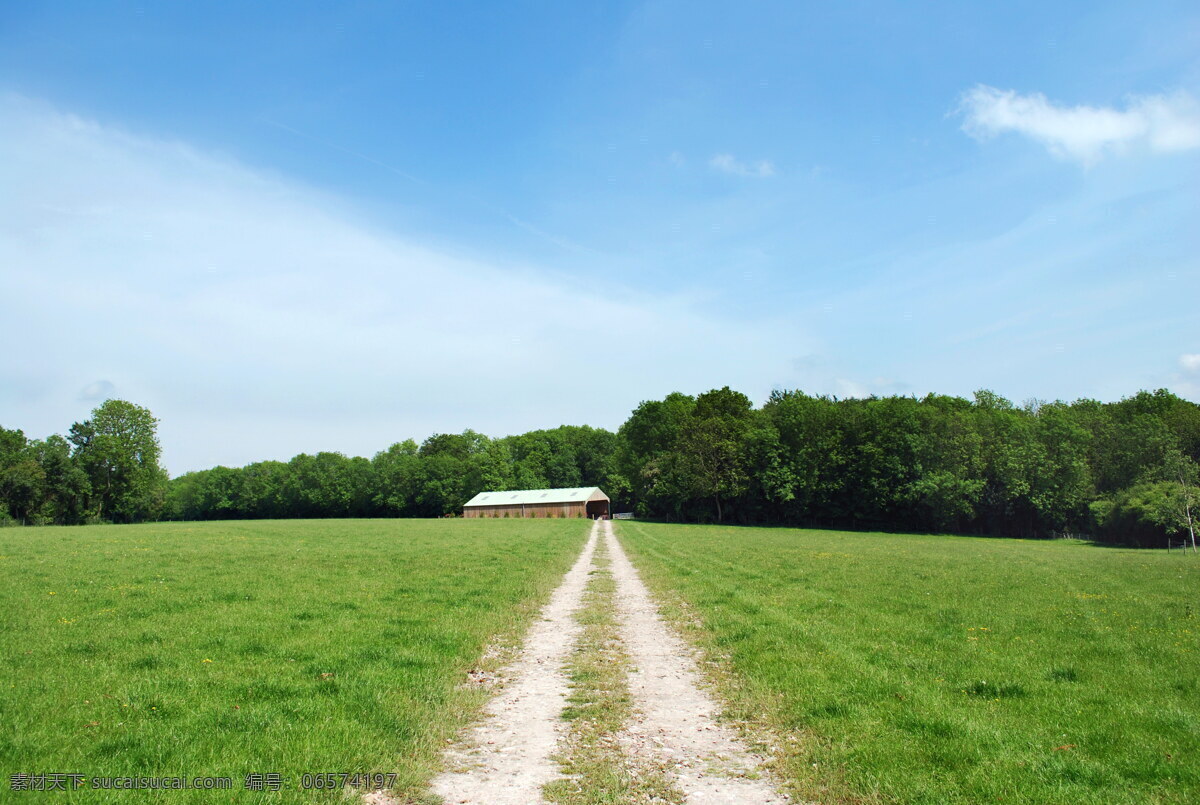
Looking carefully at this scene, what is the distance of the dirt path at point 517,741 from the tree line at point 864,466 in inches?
2547

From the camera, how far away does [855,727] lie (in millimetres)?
7094

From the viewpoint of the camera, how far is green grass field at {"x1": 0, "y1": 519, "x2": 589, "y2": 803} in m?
6.07

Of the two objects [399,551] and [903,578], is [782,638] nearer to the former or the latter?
[903,578]

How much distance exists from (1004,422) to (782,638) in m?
77.4

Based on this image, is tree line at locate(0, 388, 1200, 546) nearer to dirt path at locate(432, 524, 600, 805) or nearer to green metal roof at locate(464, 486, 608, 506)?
green metal roof at locate(464, 486, 608, 506)

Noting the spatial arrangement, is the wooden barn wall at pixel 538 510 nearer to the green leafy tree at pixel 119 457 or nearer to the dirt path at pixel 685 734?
the green leafy tree at pixel 119 457

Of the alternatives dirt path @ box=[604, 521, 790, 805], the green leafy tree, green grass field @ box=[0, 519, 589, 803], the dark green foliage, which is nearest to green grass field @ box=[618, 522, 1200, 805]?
dirt path @ box=[604, 521, 790, 805]

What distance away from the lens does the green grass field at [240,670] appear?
607 cm

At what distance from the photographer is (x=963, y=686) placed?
29.1 ft

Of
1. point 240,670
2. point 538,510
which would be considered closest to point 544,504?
point 538,510

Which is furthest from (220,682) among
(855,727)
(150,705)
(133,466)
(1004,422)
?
(133,466)

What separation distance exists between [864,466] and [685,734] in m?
75.4

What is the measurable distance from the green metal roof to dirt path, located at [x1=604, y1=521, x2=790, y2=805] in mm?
90197

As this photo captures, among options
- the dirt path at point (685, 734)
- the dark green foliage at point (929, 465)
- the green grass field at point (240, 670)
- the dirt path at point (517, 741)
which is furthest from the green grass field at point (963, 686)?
the dark green foliage at point (929, 465)
